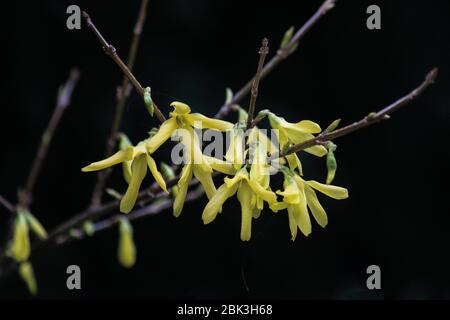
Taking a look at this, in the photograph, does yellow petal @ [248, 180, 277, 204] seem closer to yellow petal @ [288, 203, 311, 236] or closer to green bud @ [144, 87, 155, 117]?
yellow petal @ [288, 203, 311, 236]

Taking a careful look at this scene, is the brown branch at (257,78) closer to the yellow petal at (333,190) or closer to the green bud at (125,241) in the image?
the yellow petal at (333,190)

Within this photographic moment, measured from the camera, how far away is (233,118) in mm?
2080

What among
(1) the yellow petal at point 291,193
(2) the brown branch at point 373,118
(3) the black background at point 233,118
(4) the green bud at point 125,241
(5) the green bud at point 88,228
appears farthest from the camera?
(3) the black background at point 233,118

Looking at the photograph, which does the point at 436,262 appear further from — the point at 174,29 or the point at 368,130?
the point at 174,29

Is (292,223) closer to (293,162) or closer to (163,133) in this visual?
(293,162)

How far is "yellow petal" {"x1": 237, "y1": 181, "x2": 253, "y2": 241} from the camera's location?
0.89 metres

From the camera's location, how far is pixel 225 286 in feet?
7.98

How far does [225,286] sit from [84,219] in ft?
3.49

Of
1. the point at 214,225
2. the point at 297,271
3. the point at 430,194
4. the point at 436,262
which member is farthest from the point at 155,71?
the point at 436,262

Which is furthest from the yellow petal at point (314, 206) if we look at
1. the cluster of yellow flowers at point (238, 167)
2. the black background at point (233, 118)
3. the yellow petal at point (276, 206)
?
the black background at point (233, 118)

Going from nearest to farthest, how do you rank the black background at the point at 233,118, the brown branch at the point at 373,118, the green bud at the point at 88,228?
the brown branch at the point at 373,118, the green bud at the point at 88,228, the black background at the point at 233,118

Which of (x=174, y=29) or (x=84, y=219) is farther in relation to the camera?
(x=174, y=29)

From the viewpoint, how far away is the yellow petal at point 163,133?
91cm

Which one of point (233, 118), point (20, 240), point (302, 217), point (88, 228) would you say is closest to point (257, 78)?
point (302, 217)
